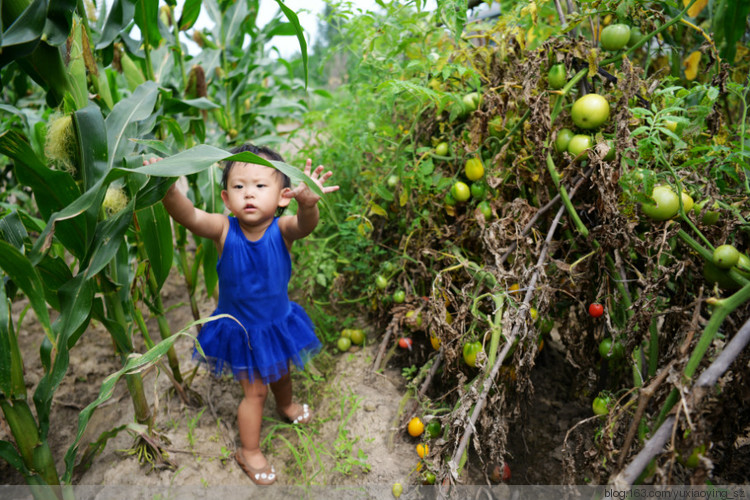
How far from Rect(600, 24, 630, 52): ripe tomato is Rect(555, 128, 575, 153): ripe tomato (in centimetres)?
28

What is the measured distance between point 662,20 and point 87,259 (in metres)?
1.93

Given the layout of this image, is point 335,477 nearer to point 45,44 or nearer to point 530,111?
point 530,111

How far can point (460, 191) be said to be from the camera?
166cm

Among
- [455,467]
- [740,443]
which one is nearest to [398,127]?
[455,467]

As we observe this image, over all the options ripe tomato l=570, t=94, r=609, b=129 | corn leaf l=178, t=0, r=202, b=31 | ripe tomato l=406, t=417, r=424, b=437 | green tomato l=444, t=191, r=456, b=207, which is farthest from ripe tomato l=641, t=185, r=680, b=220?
corn leaf l=178, t=0, r=202, b=31

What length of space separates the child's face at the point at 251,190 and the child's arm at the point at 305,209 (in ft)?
0.27

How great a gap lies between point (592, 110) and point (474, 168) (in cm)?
44

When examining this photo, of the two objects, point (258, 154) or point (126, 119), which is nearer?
point (126, 119)

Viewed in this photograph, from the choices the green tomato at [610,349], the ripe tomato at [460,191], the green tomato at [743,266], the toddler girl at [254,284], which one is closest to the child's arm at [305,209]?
the toddler girl at [254,284]

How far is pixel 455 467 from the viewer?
3.88 ft

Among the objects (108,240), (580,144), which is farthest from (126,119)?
(580,144)

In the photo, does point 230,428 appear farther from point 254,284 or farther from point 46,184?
point 46,184

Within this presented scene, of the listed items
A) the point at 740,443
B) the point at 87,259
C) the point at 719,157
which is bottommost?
the point at 740,443

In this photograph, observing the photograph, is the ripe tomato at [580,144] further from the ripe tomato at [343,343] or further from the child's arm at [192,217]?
the ripe tomato at [343,343]
